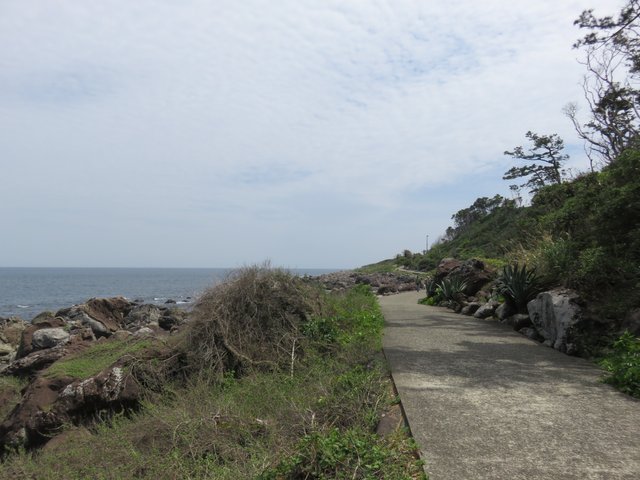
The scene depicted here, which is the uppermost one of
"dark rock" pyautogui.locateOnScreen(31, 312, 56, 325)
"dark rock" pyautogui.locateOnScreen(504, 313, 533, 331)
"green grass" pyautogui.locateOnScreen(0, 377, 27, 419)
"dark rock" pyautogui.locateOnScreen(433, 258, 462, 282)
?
"dark rock" pyautogui.locateOnScreen(433, 258, 462, 282)

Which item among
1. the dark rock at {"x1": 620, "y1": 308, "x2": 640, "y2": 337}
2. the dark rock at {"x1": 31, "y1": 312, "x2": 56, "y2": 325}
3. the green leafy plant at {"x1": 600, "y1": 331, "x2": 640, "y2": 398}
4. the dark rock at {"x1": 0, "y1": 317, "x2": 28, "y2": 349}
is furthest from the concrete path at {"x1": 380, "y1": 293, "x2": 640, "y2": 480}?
the dark rock at {"x1": 0, "y1": 317, "x2": 28, "y2": 349}

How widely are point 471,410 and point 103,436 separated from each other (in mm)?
4135

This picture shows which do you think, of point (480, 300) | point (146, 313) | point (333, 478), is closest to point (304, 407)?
point (333, 478)

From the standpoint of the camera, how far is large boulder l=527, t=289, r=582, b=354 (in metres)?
7.40

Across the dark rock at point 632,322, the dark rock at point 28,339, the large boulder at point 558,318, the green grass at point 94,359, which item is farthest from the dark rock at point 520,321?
the dark rock at point 28,339

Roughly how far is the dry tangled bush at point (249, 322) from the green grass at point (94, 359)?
1.48 m

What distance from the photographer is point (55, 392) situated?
7.82 m

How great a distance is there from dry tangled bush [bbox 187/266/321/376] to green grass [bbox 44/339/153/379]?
58.1 inches

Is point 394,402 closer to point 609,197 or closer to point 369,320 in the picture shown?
point 369,320

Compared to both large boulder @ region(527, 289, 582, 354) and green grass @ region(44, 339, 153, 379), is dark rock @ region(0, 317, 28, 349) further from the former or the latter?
large boulder @ region(527, 289, 582, 354)

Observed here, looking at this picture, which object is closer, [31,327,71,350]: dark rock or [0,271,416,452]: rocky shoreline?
[0,271,416,452]: rocky shoreline

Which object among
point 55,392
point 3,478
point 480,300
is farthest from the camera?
point 480,300

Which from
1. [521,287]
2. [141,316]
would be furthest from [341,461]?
[141,316]

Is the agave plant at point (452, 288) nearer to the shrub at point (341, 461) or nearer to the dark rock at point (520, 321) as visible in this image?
the dark rock at point (520, 321)
